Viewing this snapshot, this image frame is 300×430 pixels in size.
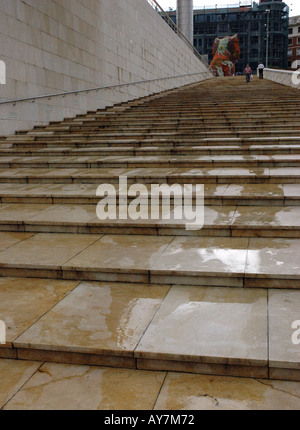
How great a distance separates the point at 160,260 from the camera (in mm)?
4055

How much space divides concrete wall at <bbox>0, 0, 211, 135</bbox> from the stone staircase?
3.61 metres

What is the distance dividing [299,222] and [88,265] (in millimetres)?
2402

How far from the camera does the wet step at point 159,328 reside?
2.74 metres

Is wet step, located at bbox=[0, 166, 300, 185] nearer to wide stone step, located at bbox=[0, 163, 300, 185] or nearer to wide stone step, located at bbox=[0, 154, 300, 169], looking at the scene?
wide stone step, located at bbox=[0, 163, 300, 185]

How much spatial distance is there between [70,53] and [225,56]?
4868cm

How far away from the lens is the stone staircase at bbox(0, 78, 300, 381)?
2885 millimetres

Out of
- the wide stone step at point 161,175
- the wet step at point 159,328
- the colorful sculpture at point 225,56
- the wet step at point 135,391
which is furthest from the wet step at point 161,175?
the colorful sculpture at point 225,56

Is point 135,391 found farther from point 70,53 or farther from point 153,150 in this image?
point 70,53

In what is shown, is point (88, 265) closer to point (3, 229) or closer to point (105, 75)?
point (3, 229)

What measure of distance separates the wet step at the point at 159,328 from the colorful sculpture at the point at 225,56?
5648cm

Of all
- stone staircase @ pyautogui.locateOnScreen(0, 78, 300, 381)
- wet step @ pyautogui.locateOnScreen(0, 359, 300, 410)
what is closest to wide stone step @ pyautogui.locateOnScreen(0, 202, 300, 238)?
stone staircase @ pyautogui.locateOnScreen(0, 78, 300, 381)

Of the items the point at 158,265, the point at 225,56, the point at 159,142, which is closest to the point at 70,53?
the point at 159,142

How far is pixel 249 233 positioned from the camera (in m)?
4.62

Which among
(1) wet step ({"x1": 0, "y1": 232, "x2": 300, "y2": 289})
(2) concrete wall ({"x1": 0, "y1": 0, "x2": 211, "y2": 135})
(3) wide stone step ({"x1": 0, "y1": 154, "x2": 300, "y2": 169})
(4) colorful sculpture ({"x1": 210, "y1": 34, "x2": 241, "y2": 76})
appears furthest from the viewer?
(4) colorful sculpture ({"x1": 210, "y1": 34, "x2": 241, "y2": 76})
